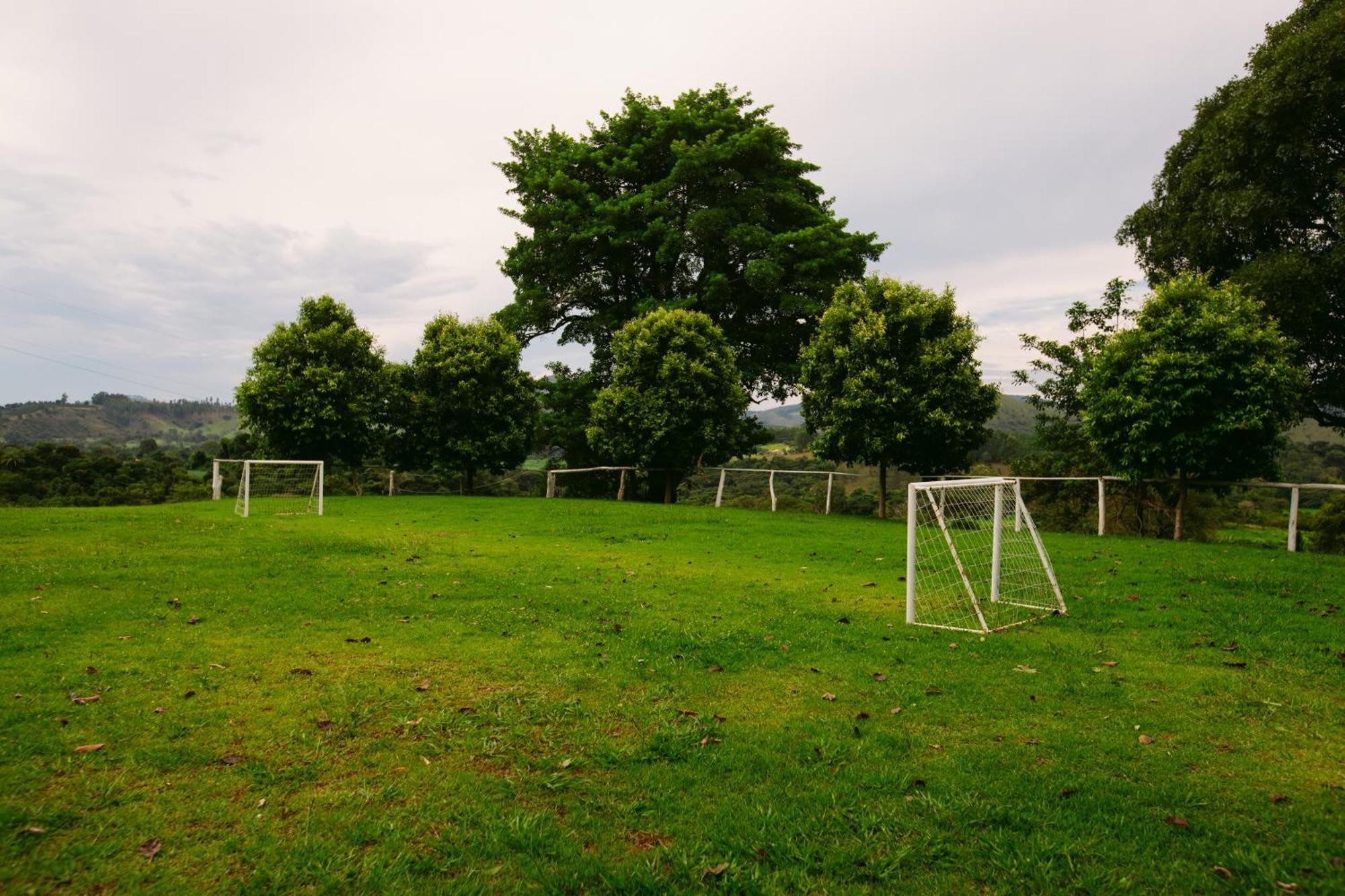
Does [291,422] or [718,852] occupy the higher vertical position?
[291,422]

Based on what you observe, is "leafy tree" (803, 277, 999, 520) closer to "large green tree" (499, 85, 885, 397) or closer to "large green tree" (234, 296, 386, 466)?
"large green tree" (499, 85, 885, 397)

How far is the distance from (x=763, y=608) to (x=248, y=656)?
20.9 feet

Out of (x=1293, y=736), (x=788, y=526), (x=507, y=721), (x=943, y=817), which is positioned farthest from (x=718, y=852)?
(x=788, y=526)

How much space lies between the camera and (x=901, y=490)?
27.4 meters

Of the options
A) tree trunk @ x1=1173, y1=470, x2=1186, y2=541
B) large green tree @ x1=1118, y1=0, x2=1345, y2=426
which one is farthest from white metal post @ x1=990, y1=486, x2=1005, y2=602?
large green tree @ x1=1118, y1=0, x2=1345, y2=426

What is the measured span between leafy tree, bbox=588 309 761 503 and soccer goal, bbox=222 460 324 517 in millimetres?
9956

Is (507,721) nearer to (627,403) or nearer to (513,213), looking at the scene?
(627,403)

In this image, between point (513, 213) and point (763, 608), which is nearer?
point (763, 608)

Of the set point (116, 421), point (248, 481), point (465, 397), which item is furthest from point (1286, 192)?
point (116, 421)

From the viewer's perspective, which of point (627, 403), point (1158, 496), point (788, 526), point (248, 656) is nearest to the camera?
point (248, 656)

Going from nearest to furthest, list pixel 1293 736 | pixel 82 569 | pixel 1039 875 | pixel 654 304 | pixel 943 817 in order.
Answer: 1. pixel 1039 875
2. pixel 943 817
3. pixel 1293 736
4. pixel 82 569
5. pixel 654 304

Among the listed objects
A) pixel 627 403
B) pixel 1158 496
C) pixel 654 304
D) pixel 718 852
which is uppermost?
pixel 654 304

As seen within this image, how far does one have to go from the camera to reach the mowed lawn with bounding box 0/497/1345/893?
149 inches

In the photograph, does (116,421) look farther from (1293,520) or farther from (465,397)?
(1293,520)
